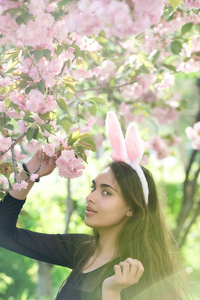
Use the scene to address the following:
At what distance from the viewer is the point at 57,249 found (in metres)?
2.15

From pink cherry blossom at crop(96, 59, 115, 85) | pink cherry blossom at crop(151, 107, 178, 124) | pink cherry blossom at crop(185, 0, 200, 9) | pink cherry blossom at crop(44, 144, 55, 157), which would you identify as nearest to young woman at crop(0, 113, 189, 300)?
pink cherry blossom at crop(44, 144, 55, 157)

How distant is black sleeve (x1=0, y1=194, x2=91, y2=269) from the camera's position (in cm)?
204

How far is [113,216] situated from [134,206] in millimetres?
110

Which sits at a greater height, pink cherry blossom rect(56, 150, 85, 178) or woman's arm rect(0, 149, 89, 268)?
pink cherry blossom rect(56, 150, 85, 178)

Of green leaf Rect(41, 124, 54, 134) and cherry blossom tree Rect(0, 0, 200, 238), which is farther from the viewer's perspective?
green leaf Rect(41, 124, 54, 134)

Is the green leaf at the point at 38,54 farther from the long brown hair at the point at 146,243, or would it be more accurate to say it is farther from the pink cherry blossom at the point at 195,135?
the pink cherry blossom at the point at 195,135

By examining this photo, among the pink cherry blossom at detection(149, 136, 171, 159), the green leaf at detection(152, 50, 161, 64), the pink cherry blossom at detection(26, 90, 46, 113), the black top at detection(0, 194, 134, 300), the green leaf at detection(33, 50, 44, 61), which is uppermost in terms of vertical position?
the green leaf at detection(33, 50, 44, 61)

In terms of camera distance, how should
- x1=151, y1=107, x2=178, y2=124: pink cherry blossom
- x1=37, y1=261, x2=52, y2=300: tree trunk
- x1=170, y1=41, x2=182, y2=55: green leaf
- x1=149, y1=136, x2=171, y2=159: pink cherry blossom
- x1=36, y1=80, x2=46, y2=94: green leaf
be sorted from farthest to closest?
x1=151, y1=107, x2=178, y2=124: pink cherry blossom, x1=149, y1=136, x2=171, y2=159: pink cherry blossom, x1=37, y1=261, x2=52, y2=300: tree trunk, x1=170, y1=41, x2=182, y2=55: green leaf, x1=36, y1=80, x2=46, y2=94: green leaf

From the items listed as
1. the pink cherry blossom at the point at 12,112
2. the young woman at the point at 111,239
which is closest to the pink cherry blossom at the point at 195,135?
the young woman at the point at 111,239

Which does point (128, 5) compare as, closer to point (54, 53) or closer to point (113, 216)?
point (54, 53)

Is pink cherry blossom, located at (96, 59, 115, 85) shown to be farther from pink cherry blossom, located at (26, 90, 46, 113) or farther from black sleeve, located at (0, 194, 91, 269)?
pink cherry blossom, located at (26, 90, 46, 113)

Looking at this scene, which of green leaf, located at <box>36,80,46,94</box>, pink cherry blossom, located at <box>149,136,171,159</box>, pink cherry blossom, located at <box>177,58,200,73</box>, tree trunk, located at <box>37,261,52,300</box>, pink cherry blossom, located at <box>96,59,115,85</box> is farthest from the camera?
pink cherry blossom, located at <box>149,136,171,159</box>

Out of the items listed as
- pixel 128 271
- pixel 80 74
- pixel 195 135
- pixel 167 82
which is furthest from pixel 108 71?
pixel 128 271

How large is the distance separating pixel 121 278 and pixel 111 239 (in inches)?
18.6
